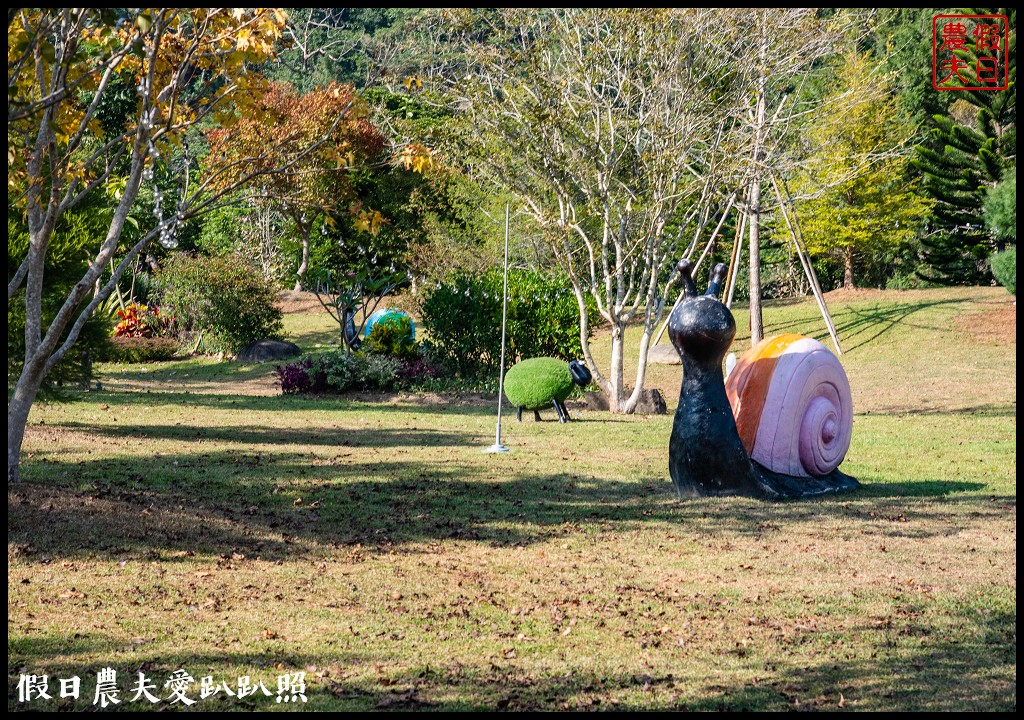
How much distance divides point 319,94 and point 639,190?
51.7 ft

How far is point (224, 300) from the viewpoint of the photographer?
966 inches

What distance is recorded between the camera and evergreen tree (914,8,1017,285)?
28.1m

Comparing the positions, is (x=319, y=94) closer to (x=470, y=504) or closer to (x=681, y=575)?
(x=470, y=504)

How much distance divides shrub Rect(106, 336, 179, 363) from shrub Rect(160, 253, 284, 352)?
844 mm

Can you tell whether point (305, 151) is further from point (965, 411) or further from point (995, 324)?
point (995, 324)

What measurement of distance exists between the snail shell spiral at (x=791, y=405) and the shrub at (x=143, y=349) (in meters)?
18.8

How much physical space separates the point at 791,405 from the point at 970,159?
2306 cm

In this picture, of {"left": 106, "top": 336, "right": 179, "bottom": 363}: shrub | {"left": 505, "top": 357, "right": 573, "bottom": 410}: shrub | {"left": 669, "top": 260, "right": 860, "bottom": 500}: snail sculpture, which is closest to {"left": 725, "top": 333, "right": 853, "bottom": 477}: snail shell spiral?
{"left": 669, "top": 260, "right": 860, "bottom": 500}: snail sculpture

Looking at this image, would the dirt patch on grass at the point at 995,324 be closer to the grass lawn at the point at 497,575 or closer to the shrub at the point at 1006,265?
the shrub at the point at 1006,265

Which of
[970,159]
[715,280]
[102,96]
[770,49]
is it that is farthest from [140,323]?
[970,159]

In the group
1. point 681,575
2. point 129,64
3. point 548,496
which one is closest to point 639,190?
point 548,496

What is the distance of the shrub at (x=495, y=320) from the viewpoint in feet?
61.4

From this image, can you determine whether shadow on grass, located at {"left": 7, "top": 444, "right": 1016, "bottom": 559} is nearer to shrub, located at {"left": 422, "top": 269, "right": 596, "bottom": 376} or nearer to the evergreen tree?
shrub, located at {"left": 422, "top": 269, "right": 596, "bottom": 376}

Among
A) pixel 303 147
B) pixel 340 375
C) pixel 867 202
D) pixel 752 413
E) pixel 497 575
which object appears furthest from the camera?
pixel 867 202
